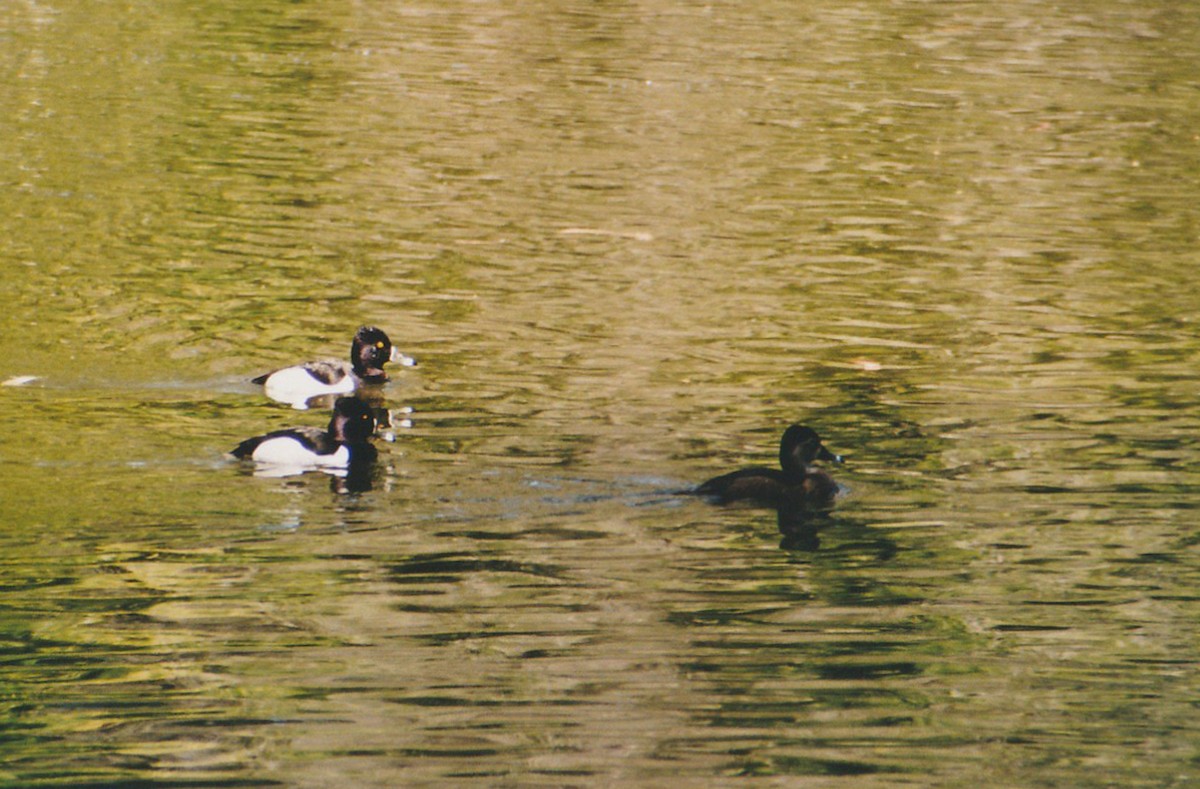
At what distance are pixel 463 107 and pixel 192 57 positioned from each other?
5092 mm

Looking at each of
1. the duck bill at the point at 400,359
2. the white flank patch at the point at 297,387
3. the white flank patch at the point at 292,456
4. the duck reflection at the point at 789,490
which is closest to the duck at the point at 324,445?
the white flank patch at the point at 292,456

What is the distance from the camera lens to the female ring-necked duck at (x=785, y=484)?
438 inches

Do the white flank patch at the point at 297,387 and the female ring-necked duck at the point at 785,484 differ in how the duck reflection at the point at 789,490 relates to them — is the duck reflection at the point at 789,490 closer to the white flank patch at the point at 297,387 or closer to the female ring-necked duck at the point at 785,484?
the female ring-necked duck at the point at 785,484

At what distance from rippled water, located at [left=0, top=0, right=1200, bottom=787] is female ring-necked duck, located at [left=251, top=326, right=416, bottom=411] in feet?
0.84

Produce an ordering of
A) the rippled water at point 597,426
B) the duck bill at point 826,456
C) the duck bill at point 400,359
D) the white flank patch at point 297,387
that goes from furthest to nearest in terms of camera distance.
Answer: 1. the duck bill at point 400,359
2. the white flank patch at point 297,387
3. the duck bill at point 826,456
4. the rippled water at point 597,426

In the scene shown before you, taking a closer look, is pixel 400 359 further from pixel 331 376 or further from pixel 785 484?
pixel 785 484

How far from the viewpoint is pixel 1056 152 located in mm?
23484

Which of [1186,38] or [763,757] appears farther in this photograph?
[1186,38]

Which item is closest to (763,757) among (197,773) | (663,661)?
(663,661)

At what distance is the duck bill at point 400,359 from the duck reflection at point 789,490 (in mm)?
3464

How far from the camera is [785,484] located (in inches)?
437

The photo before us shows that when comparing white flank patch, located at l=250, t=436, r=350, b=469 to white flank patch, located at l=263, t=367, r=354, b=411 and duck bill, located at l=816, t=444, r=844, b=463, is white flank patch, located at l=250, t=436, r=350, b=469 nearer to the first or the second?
white flank patch, located at l=263, t=367, r=354, b=411

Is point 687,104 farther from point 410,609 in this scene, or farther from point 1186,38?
point 410,609

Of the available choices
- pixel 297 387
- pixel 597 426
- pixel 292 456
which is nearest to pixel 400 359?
pixel 297 387
